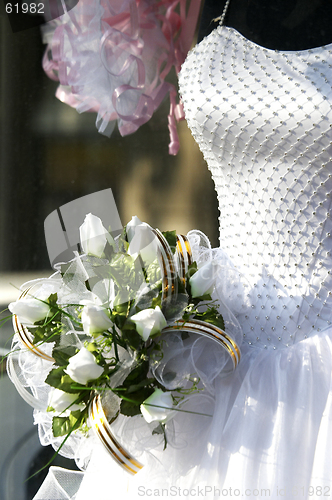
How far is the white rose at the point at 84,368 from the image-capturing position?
1.25ft

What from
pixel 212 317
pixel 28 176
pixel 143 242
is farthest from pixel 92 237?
pixel 28 176

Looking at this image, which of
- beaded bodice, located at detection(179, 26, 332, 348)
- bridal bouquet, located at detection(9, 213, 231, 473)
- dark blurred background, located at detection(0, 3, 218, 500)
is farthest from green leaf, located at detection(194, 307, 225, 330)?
dark blurred background, located at detection(0, 3, 218, 500)

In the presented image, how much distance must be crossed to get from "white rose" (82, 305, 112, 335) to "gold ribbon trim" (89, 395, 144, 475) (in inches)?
3.5

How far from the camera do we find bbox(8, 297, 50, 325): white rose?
0.45 meters

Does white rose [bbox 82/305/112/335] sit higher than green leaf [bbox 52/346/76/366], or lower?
higher

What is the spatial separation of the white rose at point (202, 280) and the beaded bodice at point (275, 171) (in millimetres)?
133

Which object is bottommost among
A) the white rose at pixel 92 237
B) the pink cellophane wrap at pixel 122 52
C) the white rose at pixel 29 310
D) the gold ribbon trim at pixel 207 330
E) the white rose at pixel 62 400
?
the white rose at pixel 62 400

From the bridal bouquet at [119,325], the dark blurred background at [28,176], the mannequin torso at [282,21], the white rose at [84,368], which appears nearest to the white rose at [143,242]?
the bridal bouquet at [119,325]

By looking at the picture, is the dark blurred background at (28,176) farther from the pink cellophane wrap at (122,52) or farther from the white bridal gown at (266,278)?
the white bridal gown at (266,278)

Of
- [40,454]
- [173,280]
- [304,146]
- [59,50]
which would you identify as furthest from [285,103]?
[40,454]

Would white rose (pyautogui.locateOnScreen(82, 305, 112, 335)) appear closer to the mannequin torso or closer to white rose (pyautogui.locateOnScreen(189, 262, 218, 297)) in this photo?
white rose (pyautogui.locateOnScreen(189, 262, 218, 297))

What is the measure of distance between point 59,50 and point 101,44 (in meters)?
0.20

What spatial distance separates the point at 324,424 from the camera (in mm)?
439

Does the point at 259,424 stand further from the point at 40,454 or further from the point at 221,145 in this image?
the point at 40,454
